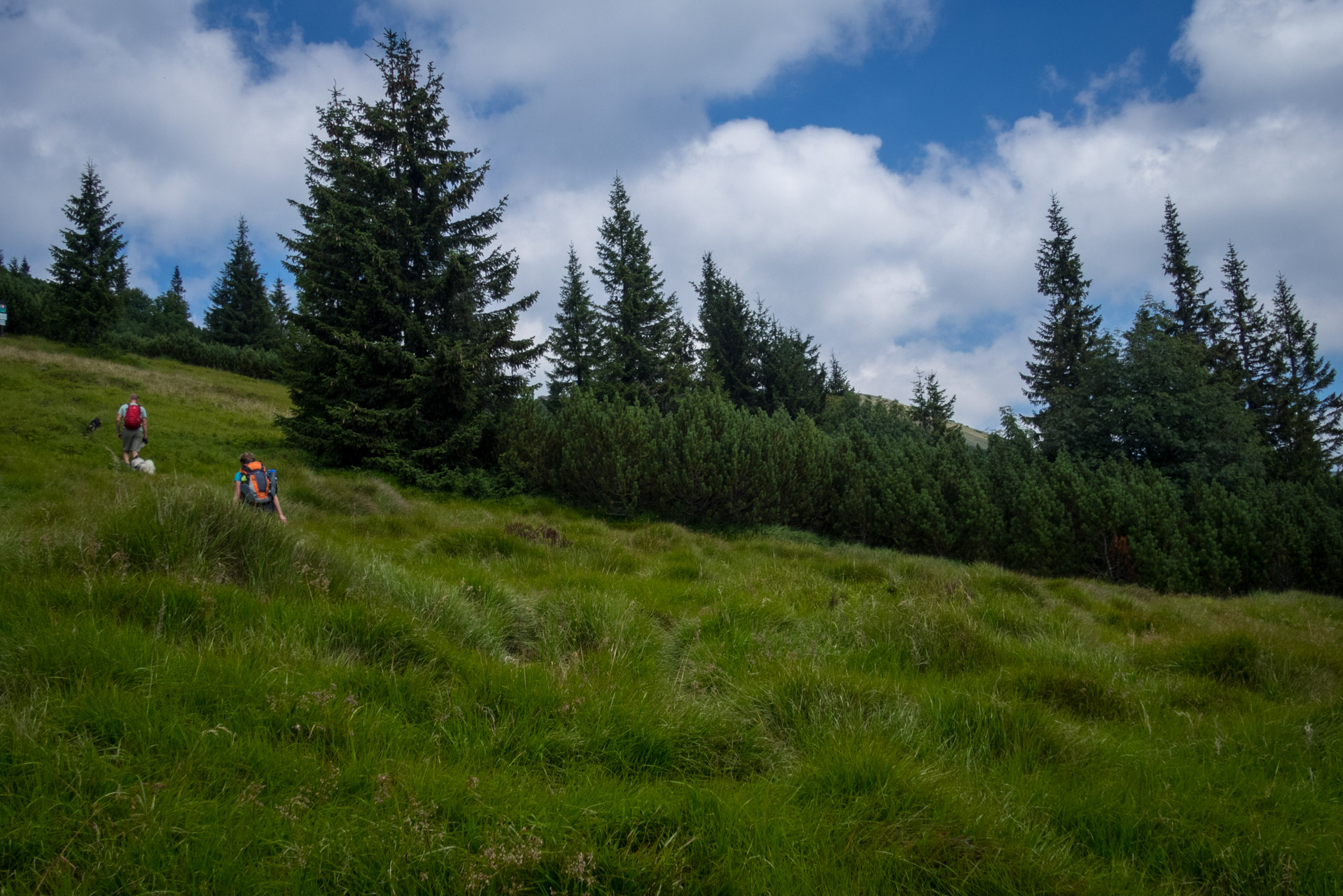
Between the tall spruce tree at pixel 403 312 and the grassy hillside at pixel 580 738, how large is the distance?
38.6ft

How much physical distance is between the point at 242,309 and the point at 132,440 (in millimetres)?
47134

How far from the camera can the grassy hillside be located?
5.49 feet

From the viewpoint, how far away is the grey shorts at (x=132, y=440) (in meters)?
12.9

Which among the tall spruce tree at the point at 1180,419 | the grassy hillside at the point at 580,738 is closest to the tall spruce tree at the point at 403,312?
the grassy hillside at the point at 580,738

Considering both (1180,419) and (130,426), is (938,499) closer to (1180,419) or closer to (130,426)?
(1180,419)

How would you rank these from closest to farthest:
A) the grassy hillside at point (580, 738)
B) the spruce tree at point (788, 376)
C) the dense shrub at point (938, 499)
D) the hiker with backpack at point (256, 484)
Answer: the grassy hillside at point (580, 738), the hiker with backpack at point (256, 484), the dense shrub at point (938, 499), the spruce tree at point (788, 376)

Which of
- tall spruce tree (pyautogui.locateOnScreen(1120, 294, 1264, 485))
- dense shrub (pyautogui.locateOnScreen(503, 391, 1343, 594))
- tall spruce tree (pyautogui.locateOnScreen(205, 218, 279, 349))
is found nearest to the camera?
dense shrub (pyautogui.locateOnScreen(503, 391, 1343, 594))

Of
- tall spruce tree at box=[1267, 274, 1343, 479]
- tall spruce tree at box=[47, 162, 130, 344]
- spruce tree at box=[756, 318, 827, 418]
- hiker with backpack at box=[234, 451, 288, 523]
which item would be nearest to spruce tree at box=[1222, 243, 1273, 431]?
tall spruce tree at box=[1267, 274, 1343, 479]

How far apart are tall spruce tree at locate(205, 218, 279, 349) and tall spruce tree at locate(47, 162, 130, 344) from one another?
15.0m

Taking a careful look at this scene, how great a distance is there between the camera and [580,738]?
2408 millimetres

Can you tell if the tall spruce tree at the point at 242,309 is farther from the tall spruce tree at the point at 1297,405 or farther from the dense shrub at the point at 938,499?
the tall spruce tree at the point at 1297,405

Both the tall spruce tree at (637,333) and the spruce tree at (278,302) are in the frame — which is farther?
the spruce tree at (278,302)

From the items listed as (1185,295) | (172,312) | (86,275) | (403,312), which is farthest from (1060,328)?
(172,312)

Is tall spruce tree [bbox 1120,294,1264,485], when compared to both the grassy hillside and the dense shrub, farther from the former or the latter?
the grassy hillside
